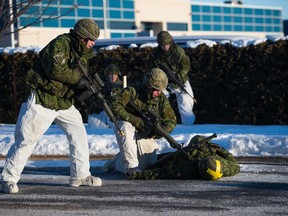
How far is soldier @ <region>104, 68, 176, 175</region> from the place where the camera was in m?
11.3

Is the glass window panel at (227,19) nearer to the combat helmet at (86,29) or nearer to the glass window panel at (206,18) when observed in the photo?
the glass window panel at (206,18)

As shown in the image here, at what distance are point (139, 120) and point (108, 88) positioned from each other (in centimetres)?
313

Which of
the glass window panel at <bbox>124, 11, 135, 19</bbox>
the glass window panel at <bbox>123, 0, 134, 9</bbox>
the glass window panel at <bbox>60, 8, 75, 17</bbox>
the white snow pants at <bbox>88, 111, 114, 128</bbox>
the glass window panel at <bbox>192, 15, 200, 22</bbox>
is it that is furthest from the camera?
the glass window panel at <bbox>192, 15, 200, 22</bbox>

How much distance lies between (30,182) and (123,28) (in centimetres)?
6056

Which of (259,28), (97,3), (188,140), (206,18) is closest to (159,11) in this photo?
(97,3)

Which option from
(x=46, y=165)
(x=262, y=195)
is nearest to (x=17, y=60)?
(x=46, y=165)

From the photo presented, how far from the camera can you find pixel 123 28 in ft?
234

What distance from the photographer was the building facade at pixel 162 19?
59459 millimetres

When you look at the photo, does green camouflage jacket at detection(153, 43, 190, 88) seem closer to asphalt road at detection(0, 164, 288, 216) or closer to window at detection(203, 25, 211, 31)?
asphalt road at detection(0, 164, 288, 216)

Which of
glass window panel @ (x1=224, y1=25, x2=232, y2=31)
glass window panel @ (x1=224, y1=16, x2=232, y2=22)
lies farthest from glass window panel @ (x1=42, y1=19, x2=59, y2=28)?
→ glass window panel @ (x1=224, y1=16, x2=232, y2=22)

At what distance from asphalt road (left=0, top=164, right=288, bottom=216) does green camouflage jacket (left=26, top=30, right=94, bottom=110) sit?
111 centimetres

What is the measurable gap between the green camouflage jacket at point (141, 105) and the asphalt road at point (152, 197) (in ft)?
2.87

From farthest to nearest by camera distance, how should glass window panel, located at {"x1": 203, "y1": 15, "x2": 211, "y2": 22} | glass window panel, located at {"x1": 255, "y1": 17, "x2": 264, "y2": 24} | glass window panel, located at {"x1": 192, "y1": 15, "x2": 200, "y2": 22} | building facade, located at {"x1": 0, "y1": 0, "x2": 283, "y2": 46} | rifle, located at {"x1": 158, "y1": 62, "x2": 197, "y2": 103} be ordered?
glass window panel, located at {"x1": 255, "y1": 17, "x2": 264, "y2": 24}, glass window panel, located at {"x1": 203, "y1": 15, "x2": 211, "y2": 22}, glass window panel, located at {"x1": 192, "y1": 15, "x2": 200, "y2": 22}, building facade, located at {"x1": 0, "y1": 0, "x2": 283, "y2": 46}, rifle, located at {"x1": 158, "y1": 62, "x2": 197, "y2": 103}

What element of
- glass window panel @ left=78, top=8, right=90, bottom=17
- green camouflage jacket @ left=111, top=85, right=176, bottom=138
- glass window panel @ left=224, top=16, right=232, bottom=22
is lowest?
glass window panel @ left=224, top=16, right=232, bottom=22
